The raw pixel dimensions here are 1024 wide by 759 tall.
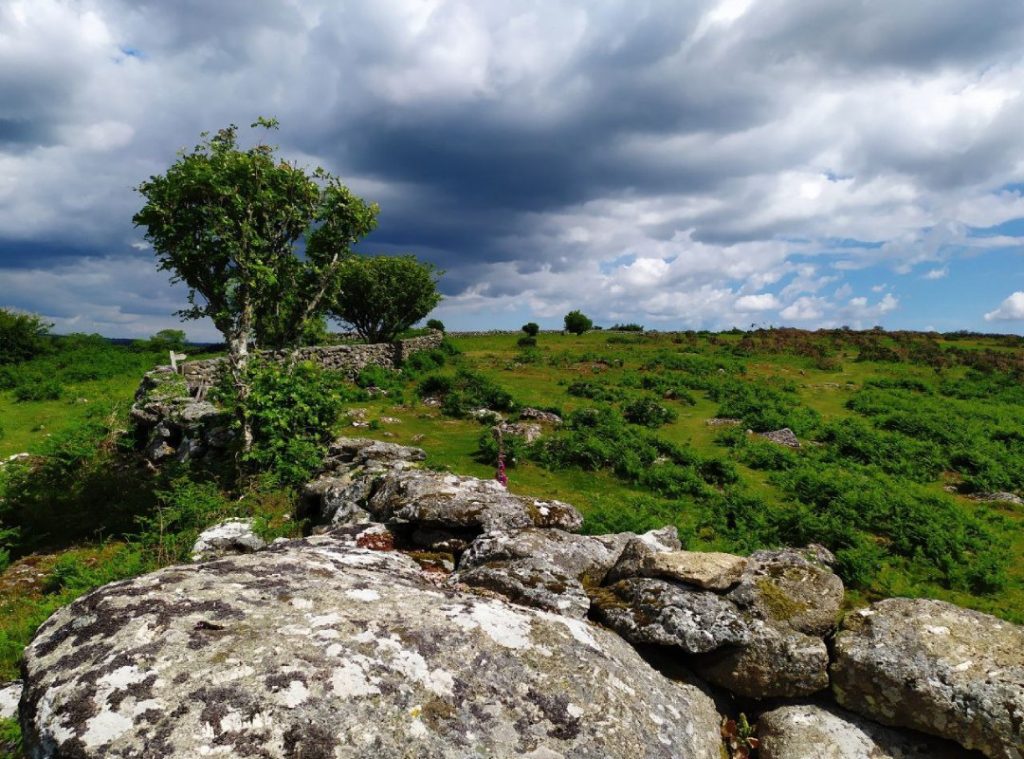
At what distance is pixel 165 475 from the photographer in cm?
1555

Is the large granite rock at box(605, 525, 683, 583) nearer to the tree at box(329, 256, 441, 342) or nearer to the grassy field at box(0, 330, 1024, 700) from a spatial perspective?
the grassy field at box(0, 330, 1024, 700)

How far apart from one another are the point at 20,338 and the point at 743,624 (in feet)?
162

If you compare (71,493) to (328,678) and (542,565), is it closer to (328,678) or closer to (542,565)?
(542,565)

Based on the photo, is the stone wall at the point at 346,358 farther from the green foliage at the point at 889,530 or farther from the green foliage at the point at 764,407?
the green foliage at the point at 764,407

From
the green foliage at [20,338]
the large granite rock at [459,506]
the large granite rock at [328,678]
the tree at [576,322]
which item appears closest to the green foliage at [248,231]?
the large granite rock at [459,506]

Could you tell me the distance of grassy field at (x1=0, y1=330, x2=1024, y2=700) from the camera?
11359 mm

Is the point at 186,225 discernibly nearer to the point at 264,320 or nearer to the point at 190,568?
the point at 264,320

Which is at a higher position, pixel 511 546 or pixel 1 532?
pixel 511 546

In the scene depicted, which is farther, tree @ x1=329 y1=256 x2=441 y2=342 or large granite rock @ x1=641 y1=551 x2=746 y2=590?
tree @ x1=329 y1=256 x2=441 y2=342

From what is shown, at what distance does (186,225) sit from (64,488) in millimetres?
8608

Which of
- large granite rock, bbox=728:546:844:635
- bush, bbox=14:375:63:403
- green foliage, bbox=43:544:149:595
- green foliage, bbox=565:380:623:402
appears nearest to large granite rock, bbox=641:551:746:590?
large granite rock, bbox=728:546:844:635

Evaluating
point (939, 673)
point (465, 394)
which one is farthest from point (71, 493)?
point (939, 673)

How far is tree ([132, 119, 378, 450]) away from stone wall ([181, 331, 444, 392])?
5.45 m

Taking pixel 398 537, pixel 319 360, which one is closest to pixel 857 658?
pixel 398 537
